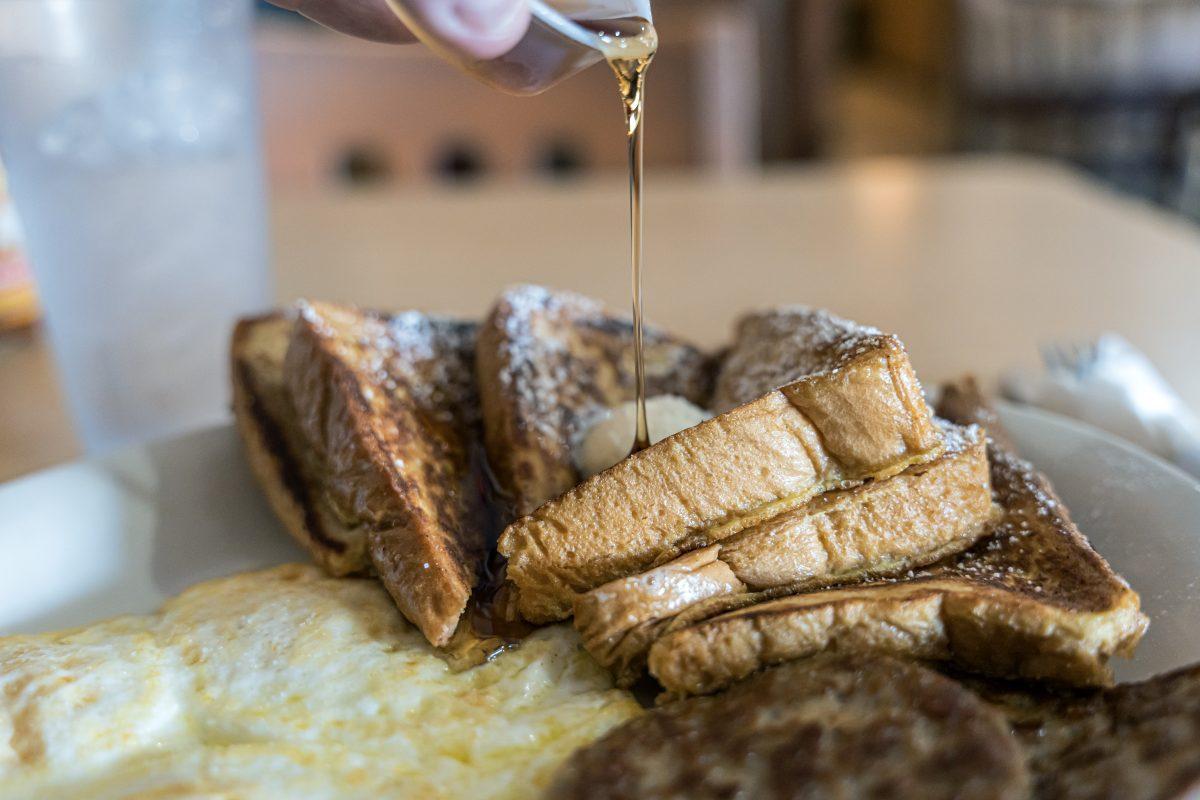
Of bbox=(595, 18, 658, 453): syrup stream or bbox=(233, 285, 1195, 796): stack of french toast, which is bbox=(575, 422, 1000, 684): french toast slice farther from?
bbox=(595, 18, 658, 453): syrup stream

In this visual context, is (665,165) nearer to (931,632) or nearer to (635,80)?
(635,80)

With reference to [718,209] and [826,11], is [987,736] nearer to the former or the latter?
[718,209]

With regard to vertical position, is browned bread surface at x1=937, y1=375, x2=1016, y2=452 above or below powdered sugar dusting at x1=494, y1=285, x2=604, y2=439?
below

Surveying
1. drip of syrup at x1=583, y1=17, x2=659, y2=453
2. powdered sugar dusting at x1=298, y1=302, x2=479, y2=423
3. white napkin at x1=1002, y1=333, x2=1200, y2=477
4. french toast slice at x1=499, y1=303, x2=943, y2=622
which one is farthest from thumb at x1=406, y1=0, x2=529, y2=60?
white napkin at x1=1002, y1=333, x2=1200, y2=477

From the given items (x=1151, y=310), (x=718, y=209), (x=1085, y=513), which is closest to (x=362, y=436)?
(x=1085, y=513)

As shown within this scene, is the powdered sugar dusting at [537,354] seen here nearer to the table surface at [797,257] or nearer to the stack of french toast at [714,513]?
the stack of french toast at [714,513]

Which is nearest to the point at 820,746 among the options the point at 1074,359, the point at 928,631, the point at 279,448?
the point at 928,631

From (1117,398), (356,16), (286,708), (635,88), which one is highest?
(356,16)
